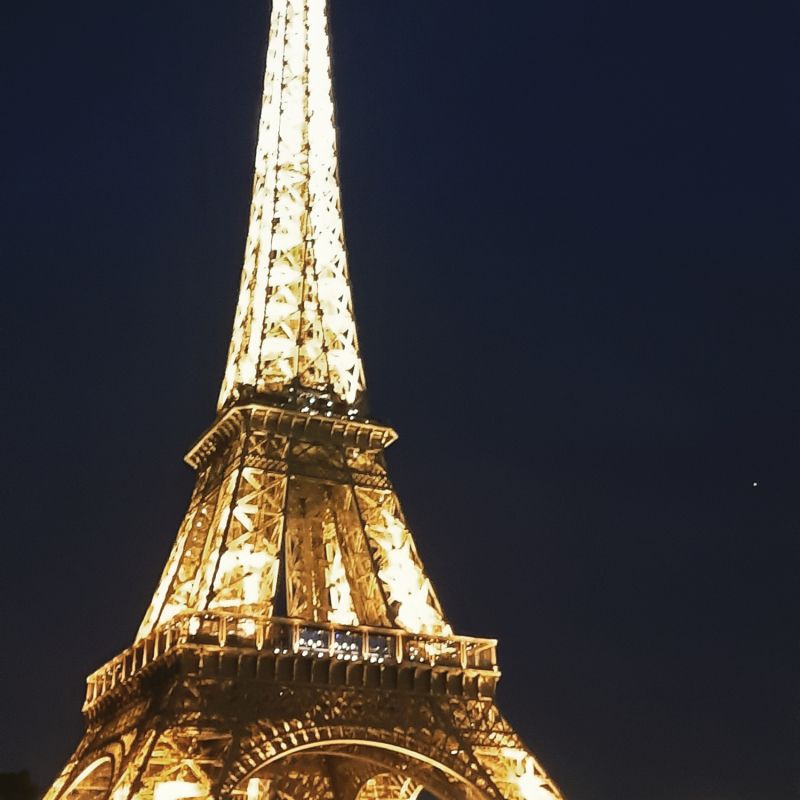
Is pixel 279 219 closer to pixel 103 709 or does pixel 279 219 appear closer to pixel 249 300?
pixel 249 300

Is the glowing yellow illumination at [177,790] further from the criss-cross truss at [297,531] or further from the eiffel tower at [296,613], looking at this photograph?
the criss-cross truss at [297,531]

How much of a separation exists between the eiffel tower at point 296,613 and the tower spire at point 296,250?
0.07 meters

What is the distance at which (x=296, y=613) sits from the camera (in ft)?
111

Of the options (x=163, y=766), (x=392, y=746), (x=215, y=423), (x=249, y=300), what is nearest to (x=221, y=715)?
(x=163, y=766)

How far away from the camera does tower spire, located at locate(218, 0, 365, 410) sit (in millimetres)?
35469

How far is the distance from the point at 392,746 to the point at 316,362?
→ 38.1 ft

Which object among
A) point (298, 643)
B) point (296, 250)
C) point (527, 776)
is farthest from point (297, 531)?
point (527, 776)

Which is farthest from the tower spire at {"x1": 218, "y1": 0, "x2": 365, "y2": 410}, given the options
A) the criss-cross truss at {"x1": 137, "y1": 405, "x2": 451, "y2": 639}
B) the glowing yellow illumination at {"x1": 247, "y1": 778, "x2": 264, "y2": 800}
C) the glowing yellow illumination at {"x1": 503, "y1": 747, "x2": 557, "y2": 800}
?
the glowing yellow illumination at {"x1": 503, "y1": 747, "x2": 557, "y2": 800}

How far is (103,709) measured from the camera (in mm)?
31109

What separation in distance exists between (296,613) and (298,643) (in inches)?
189

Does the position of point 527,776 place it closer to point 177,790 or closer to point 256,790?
point 177,790

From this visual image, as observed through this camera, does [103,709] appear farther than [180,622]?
Yes

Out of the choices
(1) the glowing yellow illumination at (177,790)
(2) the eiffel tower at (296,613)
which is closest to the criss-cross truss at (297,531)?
(2) the eiffel tower at (296,613)

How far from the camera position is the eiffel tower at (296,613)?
90.3 ft
